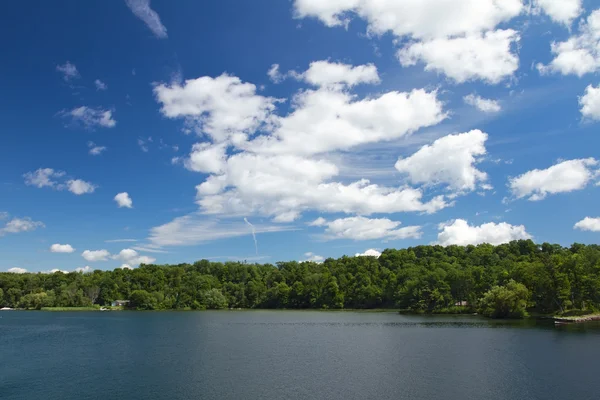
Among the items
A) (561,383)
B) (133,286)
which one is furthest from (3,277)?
(561,383)

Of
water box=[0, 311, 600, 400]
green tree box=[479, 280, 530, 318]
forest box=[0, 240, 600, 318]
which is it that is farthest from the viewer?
forest box=[0, 240, 600, 318]

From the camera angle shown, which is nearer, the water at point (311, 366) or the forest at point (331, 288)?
the water at point (311, 366)

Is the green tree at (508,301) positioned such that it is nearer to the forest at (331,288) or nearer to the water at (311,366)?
the forest at (331,288)

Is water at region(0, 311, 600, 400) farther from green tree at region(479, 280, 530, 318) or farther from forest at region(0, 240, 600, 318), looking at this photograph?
forest at region(0, 240, 600, 318)

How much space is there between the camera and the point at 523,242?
643 feet

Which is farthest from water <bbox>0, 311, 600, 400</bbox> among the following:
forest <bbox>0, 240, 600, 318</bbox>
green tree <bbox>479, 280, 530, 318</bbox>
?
forest <bbox>0, 240, 600, 318</bbox>

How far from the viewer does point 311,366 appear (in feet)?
150

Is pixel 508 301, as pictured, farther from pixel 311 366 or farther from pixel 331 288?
pixel 331 288

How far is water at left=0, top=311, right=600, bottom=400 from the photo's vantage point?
35.0m

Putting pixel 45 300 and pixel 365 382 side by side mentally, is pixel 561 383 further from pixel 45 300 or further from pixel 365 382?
pixel 45 300

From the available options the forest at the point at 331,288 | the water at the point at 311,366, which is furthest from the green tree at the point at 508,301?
the water at the point at 311,366

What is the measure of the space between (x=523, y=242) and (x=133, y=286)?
606 ft

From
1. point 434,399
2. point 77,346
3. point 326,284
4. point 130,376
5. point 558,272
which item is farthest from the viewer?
point 326,284

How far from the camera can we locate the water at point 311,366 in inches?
1377
